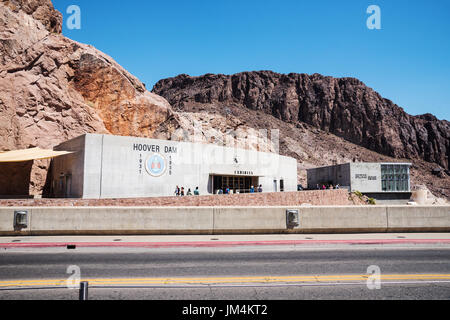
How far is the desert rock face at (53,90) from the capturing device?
107ft

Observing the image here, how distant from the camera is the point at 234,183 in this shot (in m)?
36.0

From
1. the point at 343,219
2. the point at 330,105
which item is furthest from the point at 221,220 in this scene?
the point at 330,105

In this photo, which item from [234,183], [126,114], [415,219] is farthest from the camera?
[126,114]

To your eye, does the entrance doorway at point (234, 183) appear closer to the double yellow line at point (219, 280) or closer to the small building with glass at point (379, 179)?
the double yellow line at point (219, 280)

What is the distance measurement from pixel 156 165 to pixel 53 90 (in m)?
18.4

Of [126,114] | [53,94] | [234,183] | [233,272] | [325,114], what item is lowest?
[233,272]

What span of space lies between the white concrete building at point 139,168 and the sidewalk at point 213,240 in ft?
43.9

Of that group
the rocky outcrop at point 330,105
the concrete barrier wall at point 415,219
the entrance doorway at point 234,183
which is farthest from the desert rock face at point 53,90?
the rocky outcrop at point 330,105

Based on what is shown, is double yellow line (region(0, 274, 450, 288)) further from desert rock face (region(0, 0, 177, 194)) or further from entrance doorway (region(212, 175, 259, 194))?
desert rock face (region(0, 0, 177, 194))

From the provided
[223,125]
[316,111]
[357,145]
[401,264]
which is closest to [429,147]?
[357,145]

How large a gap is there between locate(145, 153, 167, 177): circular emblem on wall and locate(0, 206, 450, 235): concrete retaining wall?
1506 centimetres

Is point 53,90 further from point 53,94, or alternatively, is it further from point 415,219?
point 415,219

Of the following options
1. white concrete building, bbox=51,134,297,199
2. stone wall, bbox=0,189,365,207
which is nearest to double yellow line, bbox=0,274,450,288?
stone wall, bbox=0,189,365,207
